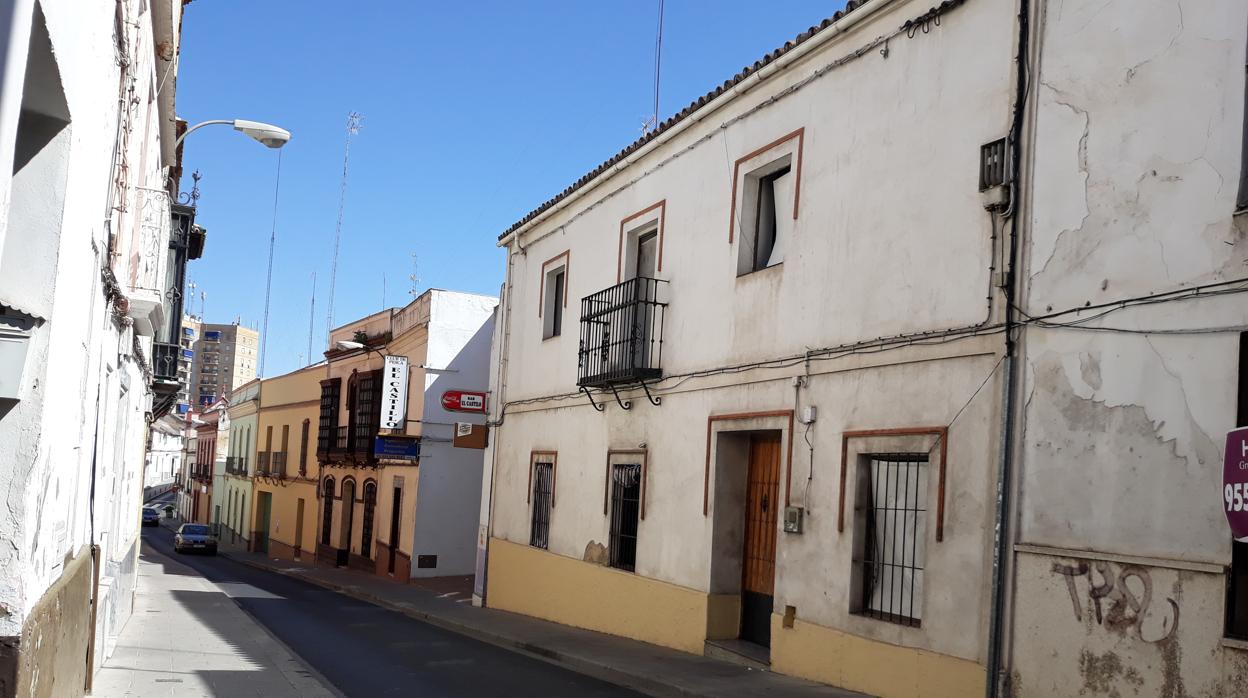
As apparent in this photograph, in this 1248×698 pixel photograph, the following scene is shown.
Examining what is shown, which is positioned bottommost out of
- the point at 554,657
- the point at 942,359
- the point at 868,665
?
the point at 554,657

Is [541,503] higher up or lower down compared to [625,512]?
lower down

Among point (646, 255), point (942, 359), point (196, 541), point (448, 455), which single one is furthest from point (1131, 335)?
point (196, 541)

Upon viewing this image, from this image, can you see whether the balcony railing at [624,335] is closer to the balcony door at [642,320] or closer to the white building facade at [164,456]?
the balcony door at [642,320]

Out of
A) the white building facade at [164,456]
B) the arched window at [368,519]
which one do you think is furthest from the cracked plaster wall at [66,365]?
the white building facade at [164,456]

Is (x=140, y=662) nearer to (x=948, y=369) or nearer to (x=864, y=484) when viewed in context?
(x=864, y=484)

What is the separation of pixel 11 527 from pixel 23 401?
0.55 m

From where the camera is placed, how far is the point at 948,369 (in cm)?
862

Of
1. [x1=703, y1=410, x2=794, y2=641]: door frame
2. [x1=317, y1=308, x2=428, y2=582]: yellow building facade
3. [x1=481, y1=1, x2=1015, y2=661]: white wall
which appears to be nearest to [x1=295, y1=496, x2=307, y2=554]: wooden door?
[x1=317, y1=308, x2=428, y2=582]: yellow building facade

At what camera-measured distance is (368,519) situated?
30141 mm

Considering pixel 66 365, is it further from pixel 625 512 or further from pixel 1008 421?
pixel 625 512

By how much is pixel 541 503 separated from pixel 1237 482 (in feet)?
41.0

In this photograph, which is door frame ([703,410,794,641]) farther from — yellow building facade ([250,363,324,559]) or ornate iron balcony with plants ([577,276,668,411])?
yellow building facade ([250,363,324,559])

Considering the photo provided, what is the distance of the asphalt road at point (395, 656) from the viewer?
417 inches

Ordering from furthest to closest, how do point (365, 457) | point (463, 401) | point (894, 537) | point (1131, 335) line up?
1. point (365, 457)
2. point (463, 401)
3. point (894, 537)
4. point (1131, 335)
